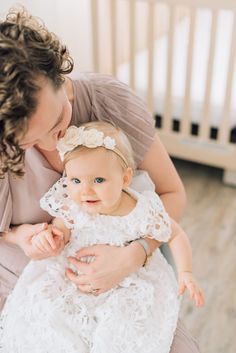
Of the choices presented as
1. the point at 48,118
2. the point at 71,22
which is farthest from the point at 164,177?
the point at 71,22

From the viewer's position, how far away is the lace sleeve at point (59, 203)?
1.06 m

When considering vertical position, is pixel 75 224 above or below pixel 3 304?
above

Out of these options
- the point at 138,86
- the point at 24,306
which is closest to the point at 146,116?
the point at 24,306

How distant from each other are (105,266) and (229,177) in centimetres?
154

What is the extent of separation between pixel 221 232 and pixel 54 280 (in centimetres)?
128

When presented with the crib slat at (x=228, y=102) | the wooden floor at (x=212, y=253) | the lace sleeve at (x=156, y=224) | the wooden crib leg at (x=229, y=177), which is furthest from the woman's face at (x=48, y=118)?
the wooden crib leg at (x=229, y=177)

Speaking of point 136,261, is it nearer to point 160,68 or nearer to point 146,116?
point 146,116

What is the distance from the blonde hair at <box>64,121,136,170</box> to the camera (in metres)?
0.99

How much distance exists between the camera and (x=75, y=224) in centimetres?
106

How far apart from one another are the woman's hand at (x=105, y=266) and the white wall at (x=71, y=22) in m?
1.56

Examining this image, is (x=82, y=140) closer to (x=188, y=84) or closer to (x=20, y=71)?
(x=20, y=71)

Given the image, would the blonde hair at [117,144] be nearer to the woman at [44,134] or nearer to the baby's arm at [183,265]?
the woman at [44,134]

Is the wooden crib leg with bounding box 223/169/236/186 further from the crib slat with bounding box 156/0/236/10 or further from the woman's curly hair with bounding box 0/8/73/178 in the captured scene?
the woman's curly hair with bounding box 0/8/73/178

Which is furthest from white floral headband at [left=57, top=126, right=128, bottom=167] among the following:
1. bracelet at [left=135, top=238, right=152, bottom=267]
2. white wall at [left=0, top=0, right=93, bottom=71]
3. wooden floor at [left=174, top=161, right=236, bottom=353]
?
white wall at [left=0, top=0, right=93, bottom=71]
